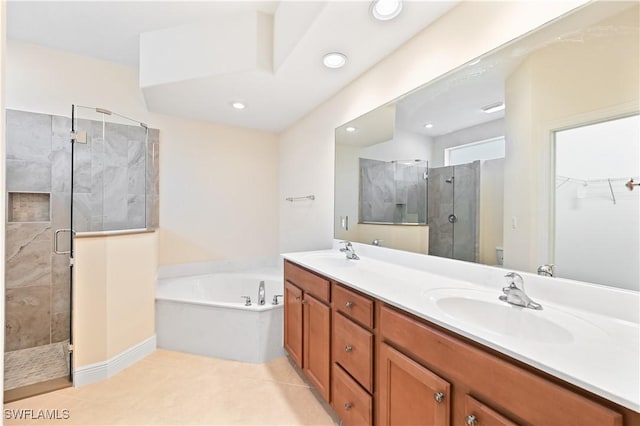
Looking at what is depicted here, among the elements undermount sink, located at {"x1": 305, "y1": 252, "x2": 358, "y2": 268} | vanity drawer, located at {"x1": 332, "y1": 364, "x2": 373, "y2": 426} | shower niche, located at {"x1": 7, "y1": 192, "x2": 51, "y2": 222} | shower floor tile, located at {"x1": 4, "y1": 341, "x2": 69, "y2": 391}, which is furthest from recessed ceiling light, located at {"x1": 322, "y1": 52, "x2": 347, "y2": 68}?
shower floor tile, located at {"x1": 4, "y1": 341, "x2": 69, "y2": 391}

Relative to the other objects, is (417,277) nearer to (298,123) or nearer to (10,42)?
(298,123)

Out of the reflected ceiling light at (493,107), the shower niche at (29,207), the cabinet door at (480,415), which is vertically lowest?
the cabinet door at (480,415)

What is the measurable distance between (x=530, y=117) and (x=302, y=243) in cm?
226

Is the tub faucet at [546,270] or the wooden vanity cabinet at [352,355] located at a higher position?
the tub faucet at [546,270]

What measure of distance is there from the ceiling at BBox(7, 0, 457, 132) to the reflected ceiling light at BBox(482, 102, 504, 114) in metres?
0.59

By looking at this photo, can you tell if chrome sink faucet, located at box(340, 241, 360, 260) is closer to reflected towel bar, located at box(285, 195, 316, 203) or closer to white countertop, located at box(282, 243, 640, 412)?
white countertop, located at box(282, 243, 640, 412)

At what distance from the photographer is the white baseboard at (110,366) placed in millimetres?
1924

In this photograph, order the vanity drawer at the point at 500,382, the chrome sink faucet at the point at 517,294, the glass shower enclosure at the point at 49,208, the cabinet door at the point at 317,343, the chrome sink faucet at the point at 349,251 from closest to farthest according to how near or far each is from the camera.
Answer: the vanity drawer at the point at 500,382, the chrome sink faucet at the point at 517,294, the cabinet door at the point at 317,343, the chrome sink faucet at the point at 349,251, the glass shower enclosure at the point at 49,208

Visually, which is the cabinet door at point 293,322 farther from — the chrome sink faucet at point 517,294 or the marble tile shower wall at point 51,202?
the marble tile shower wall at point 51,202

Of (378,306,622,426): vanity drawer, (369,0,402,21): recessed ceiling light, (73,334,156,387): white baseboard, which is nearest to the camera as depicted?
(378,306,622,426): vanity drawer

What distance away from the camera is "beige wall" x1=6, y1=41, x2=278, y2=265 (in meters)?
2.39

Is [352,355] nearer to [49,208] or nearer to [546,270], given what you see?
[546,270]

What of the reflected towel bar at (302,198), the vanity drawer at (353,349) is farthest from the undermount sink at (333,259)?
the reflected towel bar at (302,198)

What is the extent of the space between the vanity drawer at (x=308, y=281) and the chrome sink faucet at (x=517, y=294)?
832 millimetres
